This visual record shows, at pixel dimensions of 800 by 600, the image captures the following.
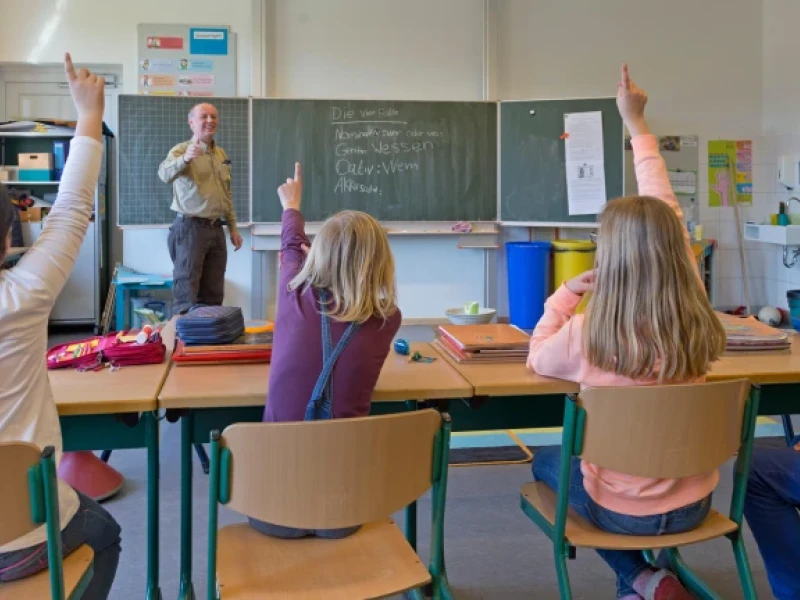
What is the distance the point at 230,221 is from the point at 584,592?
3366mm

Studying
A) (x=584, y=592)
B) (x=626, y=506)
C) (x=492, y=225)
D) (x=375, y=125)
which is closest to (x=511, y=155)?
(x=492, y=225)

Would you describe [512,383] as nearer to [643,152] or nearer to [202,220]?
[643,152]

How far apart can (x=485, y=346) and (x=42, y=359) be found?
41.1 inches

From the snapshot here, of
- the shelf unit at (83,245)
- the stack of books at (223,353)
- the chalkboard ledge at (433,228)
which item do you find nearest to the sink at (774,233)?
the chalkboard ledge at (433,228)

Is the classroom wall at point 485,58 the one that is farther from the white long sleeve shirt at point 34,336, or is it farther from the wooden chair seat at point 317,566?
the wooden chair seat at point 317,566

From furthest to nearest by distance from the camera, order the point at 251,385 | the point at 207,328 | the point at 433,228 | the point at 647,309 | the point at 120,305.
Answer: the point at 433,228 → the point at 120,305 → the point at 207,328 → the point at 251,385 → the point at 647,309

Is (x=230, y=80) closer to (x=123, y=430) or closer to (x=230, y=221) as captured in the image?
(x=230, y=221)

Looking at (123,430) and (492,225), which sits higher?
(492,225)

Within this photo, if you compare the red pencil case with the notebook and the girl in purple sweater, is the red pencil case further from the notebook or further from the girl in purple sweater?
the notebook

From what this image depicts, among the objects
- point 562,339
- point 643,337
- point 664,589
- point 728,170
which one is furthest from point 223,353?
point 728,170

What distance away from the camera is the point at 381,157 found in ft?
18.8

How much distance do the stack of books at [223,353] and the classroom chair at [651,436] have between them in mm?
824

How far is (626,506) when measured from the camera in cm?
162

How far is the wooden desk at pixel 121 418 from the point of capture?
1.65 meters
